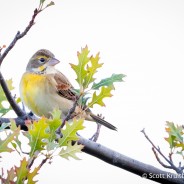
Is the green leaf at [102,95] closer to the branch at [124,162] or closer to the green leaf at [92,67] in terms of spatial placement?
the green leaf at [92,67]

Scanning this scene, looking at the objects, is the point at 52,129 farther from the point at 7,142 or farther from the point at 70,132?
the point at 7,142

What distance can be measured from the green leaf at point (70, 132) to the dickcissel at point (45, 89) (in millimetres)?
3083

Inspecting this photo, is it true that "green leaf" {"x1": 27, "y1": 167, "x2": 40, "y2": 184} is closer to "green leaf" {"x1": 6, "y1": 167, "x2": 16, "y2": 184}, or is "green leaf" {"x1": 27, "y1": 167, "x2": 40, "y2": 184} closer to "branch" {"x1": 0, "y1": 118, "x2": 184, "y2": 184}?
"green leaf" {"x1": 6, "y1": 167, "x2": 16, "y2": 184}

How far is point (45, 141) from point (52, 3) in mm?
799

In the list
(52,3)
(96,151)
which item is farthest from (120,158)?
(52,3)

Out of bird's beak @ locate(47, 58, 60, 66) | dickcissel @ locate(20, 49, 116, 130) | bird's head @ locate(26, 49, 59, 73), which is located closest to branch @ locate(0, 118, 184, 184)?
dickcissel @ locate(20, 49, 116, 130)

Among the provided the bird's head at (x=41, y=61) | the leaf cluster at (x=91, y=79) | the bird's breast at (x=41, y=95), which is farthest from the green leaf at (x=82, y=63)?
the bird's head at (x=41, y=61)

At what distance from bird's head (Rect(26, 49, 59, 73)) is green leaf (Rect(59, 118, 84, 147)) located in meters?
3.96

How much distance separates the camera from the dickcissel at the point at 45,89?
5836mm

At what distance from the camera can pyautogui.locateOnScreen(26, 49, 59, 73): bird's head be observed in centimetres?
641

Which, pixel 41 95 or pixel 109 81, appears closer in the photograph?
pixel 109 81

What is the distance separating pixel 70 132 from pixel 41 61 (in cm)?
426

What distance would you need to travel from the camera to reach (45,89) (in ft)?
20.0

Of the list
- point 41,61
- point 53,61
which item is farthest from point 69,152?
point 41,61
